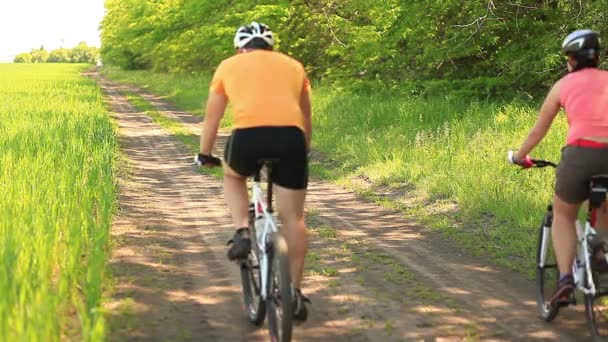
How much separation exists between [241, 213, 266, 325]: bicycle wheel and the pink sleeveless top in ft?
6.62

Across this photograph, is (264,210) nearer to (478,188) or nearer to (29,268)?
(29,268)

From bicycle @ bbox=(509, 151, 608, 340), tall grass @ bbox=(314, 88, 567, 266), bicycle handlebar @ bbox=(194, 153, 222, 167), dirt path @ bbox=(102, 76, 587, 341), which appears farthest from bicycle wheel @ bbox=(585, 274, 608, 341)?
bicycle handlebar @ bbox=(194, 153, 222, 167)

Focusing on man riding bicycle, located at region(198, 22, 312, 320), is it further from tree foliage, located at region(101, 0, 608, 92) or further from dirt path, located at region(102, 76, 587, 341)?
tree foliage, located at region(101, 0, 608, 92)

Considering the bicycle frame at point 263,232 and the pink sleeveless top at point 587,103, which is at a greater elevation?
the pink sleeveless top at point 587,103

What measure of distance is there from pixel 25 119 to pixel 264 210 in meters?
10.4

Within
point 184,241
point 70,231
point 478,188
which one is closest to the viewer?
point 70,231

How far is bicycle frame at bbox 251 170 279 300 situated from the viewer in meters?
4.45

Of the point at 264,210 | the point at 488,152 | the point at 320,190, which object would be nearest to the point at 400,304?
the point at 264,210

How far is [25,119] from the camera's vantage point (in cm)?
1382

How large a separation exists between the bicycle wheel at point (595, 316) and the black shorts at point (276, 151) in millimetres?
1793

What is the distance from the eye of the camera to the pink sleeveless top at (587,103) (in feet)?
14.7

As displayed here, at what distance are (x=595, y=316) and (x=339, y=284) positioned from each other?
79.0 inches

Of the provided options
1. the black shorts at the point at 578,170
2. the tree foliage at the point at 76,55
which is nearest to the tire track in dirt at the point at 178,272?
the black shorts at the point at 578,170

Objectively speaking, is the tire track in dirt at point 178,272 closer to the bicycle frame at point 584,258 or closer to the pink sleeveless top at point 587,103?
the bicycle frame at point 584,258
